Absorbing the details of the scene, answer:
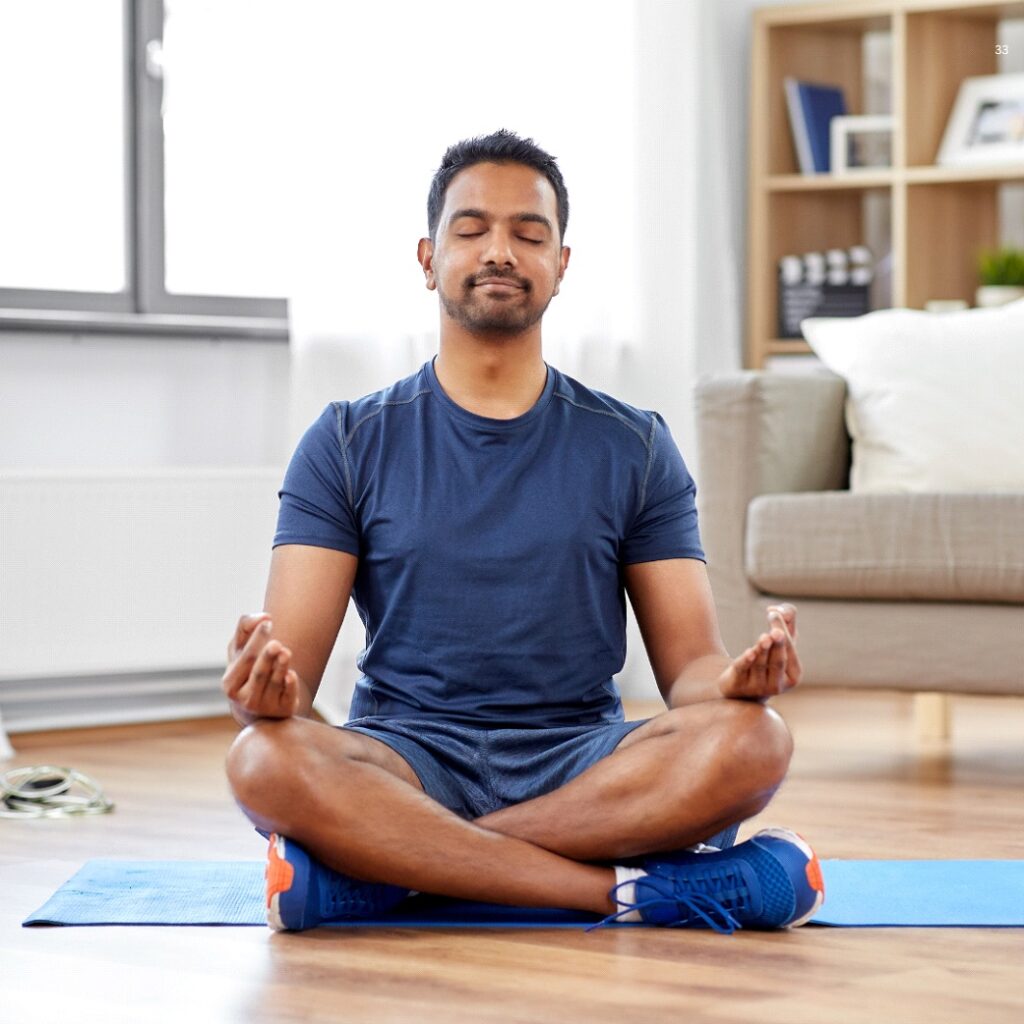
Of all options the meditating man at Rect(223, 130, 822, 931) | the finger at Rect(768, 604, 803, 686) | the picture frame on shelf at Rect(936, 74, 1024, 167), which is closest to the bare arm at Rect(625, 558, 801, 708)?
the meditating man at Rect(223, 130, 822, 931)

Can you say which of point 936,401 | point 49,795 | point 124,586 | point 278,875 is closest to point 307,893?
point 278,875

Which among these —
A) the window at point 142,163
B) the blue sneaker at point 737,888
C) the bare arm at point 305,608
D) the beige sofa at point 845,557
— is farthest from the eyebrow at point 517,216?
the window at point 142,163

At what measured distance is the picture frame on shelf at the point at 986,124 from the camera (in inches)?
170

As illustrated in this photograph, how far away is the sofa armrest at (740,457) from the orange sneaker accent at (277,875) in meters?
1.41

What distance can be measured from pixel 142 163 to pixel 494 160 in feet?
6.58

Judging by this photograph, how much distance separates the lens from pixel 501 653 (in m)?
2.04

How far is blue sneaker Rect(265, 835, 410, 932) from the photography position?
1.88 metres

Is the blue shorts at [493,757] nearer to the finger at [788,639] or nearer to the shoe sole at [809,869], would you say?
the shoe sole at [809,869]

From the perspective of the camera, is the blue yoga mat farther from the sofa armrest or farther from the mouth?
the sofa armrest

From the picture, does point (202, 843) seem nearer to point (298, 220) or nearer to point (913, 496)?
point (913, 496)

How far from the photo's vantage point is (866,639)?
306 cm

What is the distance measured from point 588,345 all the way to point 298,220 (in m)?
0.72

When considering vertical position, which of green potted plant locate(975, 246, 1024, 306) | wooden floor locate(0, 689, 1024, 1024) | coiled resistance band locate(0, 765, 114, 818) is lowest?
coiled resistance band locate(0, 765, 114, 818)

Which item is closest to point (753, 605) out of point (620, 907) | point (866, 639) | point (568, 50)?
point (866, 639)
